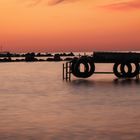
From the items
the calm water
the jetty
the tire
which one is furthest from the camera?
the jetty

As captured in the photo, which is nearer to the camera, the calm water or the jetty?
the calm water

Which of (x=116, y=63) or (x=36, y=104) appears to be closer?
(x=36, y=104)

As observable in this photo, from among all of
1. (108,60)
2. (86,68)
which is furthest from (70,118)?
(108,60)

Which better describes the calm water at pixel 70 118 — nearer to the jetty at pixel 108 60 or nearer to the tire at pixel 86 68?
the tire at pixel 86 68

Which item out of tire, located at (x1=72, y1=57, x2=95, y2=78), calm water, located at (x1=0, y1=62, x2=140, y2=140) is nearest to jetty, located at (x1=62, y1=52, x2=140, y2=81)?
tire, located at (x1=72, y1=57, x2=95, y2=78)

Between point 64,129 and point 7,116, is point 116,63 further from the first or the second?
point 64,129

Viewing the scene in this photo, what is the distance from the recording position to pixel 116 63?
151ft

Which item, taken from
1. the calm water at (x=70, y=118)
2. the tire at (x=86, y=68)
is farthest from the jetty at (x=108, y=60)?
the calm water at (x=70, y=118)

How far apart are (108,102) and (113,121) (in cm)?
651

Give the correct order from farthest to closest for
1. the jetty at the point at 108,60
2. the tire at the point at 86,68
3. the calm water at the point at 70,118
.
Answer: the jetty at the point at 108,60
the tire at the point at 86,68
the calm water at the point at 70,118

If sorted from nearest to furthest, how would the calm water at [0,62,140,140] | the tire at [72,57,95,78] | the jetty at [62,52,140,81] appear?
the calm water at [0,62,140,140]
the tire at [72,57,95,78]
the jetty at [62,52,140,81]

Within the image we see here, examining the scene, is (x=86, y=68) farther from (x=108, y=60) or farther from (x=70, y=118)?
(x=70, y=118)

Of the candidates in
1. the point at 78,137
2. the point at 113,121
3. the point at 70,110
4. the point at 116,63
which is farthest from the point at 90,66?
the point at 78,137

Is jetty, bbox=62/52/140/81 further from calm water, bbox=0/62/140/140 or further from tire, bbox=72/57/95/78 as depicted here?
calm water, bbox=0/62/140/140
